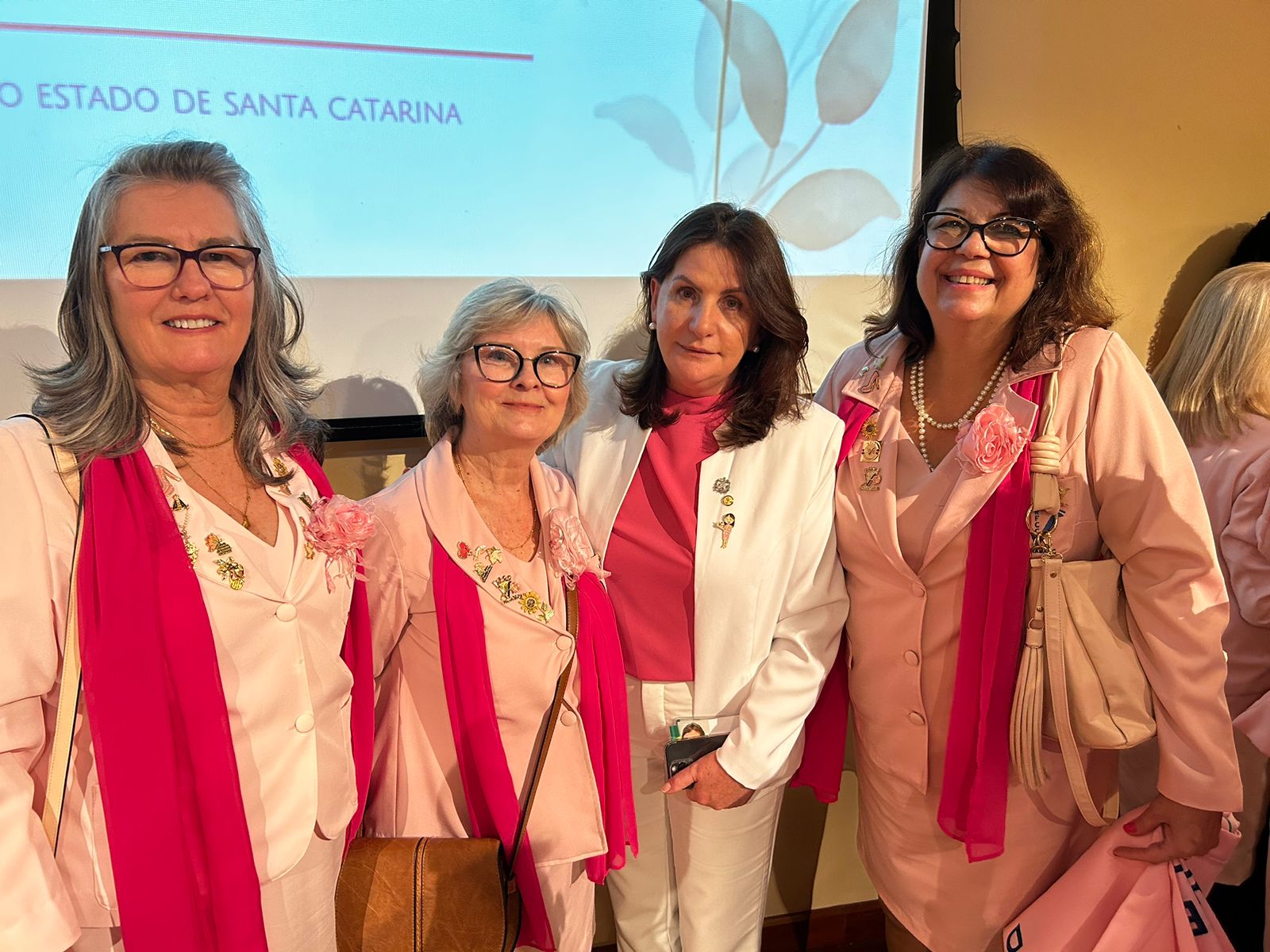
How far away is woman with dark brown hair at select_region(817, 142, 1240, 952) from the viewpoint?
1694mm

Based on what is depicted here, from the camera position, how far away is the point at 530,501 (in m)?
1.82

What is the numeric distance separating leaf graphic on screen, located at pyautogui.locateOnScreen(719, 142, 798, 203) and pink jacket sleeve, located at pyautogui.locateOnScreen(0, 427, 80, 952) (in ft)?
6.15

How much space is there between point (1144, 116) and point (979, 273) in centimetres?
166

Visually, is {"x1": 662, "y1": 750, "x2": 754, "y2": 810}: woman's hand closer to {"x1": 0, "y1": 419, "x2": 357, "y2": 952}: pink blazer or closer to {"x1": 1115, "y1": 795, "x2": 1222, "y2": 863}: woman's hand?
{"x1": 0, "y1": 419, "x2": 357, "y2": 952}: pink blazer

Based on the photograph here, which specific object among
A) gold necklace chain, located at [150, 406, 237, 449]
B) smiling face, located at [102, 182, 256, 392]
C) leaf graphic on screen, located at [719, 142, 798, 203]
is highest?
leaf graphic on screen, located at [719, 142, 798, 203]

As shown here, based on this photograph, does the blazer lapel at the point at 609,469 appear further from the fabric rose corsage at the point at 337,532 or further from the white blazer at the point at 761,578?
the fabric rose corsage at the point at 337,532

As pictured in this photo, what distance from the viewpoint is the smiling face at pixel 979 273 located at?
1.72 m

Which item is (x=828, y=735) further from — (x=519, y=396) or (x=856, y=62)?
(x=856, y=62)

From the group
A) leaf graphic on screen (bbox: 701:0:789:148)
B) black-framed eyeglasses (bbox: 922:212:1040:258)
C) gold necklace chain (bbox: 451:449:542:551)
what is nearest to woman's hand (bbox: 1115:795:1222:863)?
black-framed eyeglasses (bbox: 922:212:1040:258)

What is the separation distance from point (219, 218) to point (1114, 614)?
1881 millimetres

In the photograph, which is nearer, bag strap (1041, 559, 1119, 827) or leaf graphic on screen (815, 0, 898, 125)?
bag strap (1041, 559, 1119, 827)

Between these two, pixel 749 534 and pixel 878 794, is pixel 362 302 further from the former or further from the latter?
pixel 878 794

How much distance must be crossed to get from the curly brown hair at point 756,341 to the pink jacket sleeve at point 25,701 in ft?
3.84

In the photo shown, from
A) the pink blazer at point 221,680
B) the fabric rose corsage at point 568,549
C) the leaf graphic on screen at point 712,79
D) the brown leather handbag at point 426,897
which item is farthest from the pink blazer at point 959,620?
the pink blazer at point 221,680
